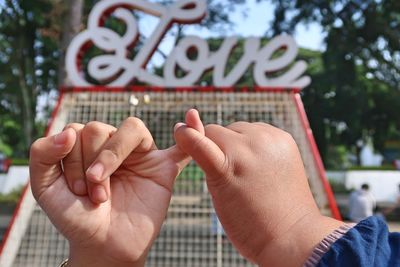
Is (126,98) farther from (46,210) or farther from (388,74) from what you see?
(388,74)

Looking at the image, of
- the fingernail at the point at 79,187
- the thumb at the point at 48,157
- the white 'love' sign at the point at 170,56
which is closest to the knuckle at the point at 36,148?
the thumb at the point at 48,157

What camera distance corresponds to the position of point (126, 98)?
441 cm

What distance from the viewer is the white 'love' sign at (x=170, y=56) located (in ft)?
16.3

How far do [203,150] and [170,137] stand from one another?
3694mm

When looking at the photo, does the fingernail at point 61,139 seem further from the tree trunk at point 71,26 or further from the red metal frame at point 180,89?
the tree trunk at point 71,26

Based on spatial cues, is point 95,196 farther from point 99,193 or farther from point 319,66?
point 319,66

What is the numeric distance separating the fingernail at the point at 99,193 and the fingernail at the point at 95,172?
1.6 inches

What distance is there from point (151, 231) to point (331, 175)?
22077 millimetres

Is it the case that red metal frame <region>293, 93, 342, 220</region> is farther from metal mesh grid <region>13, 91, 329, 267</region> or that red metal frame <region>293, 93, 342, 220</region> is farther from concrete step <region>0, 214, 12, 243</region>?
concrete step <region>0, 214, 12, 243</region>

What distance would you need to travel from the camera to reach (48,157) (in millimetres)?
1005

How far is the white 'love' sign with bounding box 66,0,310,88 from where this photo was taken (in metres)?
4.96

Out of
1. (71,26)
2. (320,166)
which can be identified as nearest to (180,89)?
(320,166)

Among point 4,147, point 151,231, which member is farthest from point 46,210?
point 4,147

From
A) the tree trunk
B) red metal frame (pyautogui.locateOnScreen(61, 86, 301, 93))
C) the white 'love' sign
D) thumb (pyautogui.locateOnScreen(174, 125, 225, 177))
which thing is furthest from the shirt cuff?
the tree trunk
